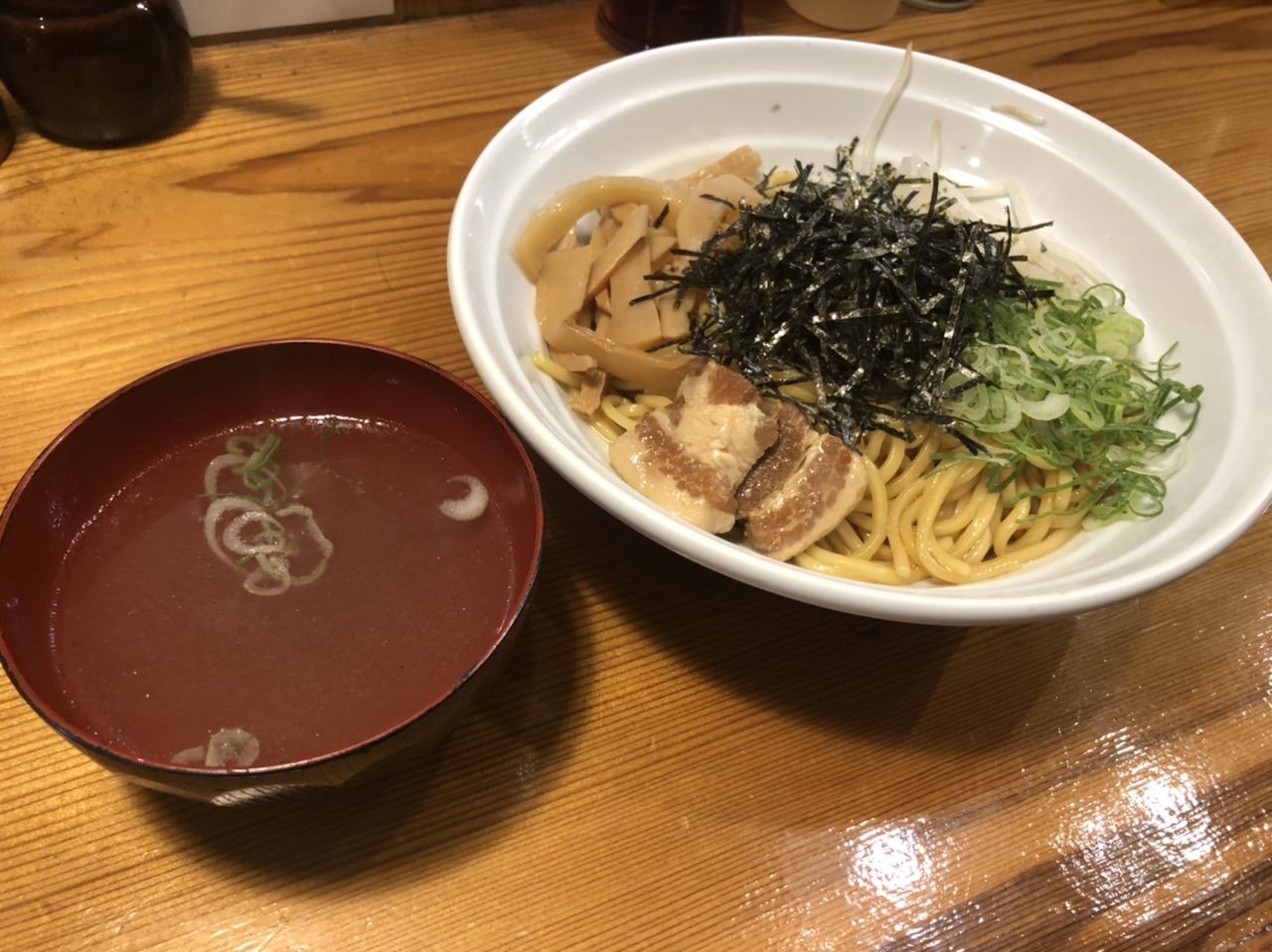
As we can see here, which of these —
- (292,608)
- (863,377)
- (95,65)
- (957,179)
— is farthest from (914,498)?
(95,65)

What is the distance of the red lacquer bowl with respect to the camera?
124 cm

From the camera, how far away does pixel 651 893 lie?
141cm

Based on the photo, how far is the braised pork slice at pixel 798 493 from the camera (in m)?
1.63

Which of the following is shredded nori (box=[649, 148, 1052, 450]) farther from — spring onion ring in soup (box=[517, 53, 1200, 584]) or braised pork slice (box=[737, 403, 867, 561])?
braised pork slice (box=[737, 403, 867, 561])

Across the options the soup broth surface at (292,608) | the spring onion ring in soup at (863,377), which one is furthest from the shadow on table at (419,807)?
the spring onion ring in soup at (863,377)

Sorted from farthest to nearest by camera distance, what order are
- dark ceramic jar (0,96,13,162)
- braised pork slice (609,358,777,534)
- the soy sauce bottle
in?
the soy sauce bottle < dark ceramic jar (0,96,13,162) < braised pork slice (609,358,777,534)

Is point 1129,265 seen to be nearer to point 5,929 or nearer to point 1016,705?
point 1016,705

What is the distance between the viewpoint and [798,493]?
1.65 metres

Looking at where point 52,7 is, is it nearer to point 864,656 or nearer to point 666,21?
point 666,21

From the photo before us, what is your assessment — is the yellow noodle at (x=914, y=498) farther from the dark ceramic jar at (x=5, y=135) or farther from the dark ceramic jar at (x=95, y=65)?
the dark ceramic jar at (x=5, y=135)

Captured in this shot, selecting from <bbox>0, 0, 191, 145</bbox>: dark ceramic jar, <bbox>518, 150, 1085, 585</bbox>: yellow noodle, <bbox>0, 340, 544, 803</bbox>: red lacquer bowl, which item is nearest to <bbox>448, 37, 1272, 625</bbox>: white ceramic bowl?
<bbox>518, 150, 1085, 585</bbox>: yellow noodle

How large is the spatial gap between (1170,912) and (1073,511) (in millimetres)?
690

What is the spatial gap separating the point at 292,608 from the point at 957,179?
6.24 feet

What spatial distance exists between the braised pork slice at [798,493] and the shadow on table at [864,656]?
17cm
